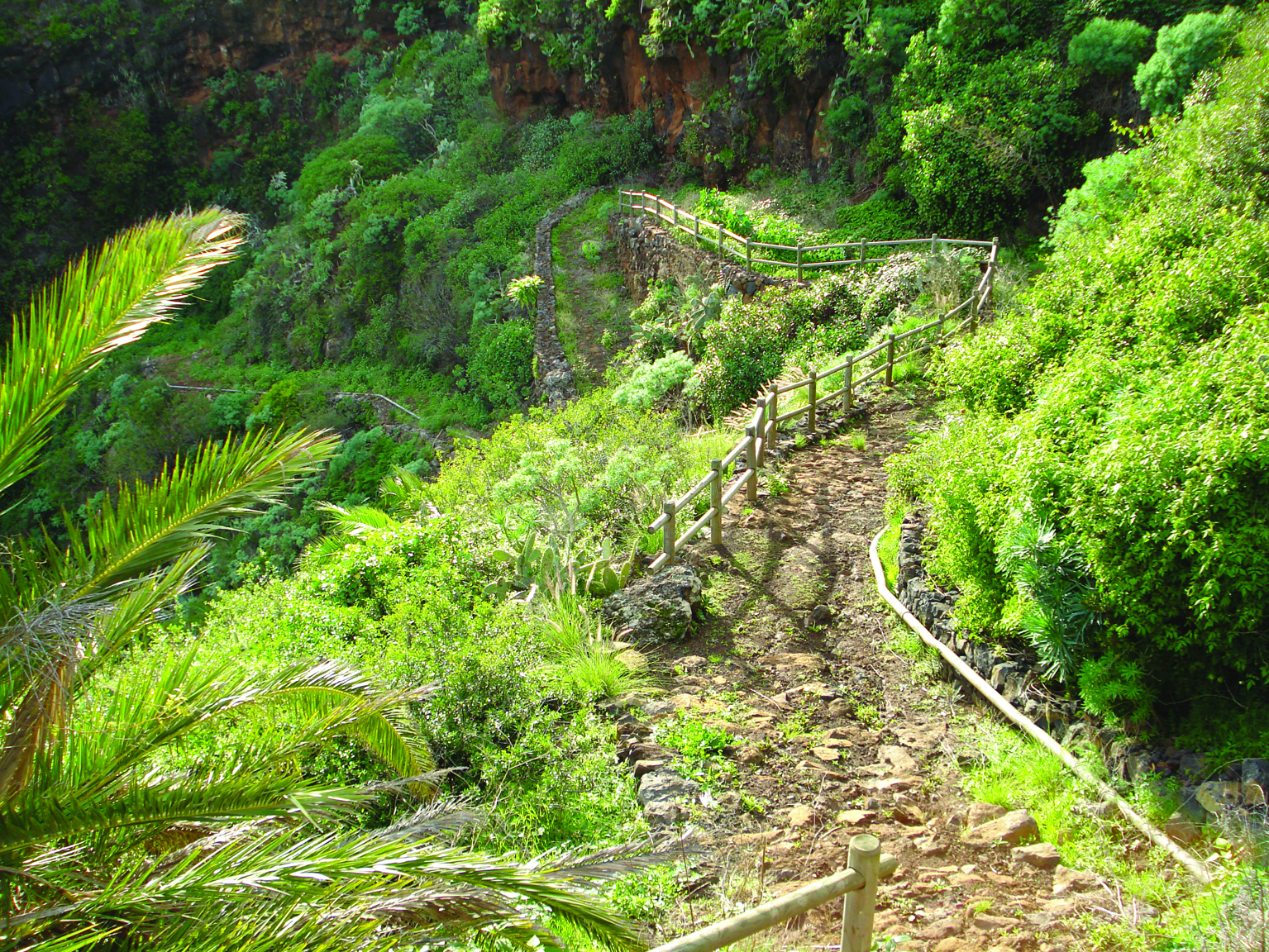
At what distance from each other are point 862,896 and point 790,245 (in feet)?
51.0

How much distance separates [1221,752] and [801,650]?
9.52 ft

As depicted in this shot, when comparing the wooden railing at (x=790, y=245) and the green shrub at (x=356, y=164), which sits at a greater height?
the green shrub at (x=356, y=164)

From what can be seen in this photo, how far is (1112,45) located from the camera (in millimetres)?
14234

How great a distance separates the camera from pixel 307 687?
143 inches

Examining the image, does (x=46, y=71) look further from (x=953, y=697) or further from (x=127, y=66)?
(x=953, y=697)

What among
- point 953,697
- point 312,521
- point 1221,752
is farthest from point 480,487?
point 312,521

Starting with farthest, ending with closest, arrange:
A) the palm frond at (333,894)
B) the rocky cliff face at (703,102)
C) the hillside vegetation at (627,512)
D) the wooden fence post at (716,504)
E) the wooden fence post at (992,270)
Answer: the rocky cliff face at (703,102) < the wooden fence post at (992,270) < the wooden fence post at (716,504) < the hillside vegetation at (627,512) < the palm frond at (333,894)

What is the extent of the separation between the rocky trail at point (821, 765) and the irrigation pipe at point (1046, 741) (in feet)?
0.69

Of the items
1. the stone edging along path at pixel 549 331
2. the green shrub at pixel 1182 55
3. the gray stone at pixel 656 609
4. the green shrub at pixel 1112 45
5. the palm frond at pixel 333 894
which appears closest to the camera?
the palm frond at pixel 333 894

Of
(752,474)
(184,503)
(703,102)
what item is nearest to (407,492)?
(752,474)

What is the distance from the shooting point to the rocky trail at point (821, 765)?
12.5ft

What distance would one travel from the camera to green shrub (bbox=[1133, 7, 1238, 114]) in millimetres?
11992

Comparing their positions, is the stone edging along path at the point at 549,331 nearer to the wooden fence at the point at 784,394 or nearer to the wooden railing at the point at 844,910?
the wooden fence at the point at 784,394

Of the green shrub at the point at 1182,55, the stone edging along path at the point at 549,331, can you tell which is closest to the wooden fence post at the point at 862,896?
the stone edging along path at the point at 549,331
